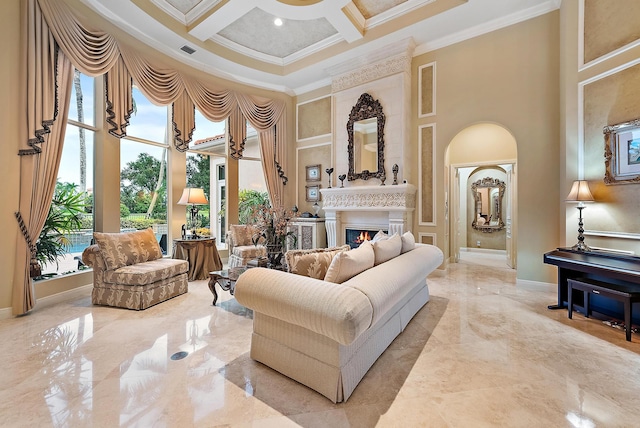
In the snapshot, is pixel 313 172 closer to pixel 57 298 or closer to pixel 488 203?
pixel 488 203

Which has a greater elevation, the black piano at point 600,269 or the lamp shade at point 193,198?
the lamp shade at point 193,198

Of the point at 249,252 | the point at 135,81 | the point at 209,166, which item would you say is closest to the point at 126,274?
the point at 249,252

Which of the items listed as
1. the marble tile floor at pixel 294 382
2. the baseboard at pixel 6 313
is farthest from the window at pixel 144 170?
the marble tile floor at pixel 294 382

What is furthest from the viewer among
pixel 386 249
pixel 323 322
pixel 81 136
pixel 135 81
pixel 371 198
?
pixel 371 198

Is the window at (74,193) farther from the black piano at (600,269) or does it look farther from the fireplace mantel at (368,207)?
the black piano at (600,269)

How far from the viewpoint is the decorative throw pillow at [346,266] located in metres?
1.96

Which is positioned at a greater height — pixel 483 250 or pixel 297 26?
pixel 297 26

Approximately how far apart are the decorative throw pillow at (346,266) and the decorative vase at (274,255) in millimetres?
1370

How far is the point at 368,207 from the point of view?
520cm

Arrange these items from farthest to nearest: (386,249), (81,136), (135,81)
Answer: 1. (135,81)
2. (81,136)
3. (386,249)

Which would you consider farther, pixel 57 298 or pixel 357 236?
pixel 357 236

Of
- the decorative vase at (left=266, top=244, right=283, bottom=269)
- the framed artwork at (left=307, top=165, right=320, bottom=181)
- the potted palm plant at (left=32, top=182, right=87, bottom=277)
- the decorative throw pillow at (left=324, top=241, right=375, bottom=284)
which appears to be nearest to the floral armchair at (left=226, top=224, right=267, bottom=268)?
the decorative vase at (left=266, top=244, right=283, bottom=269)

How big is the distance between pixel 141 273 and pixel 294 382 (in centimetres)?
234

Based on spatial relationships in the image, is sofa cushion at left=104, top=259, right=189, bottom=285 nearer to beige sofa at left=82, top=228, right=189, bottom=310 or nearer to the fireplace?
beige sofa at left=82, top=228, right=189, bottom=310
